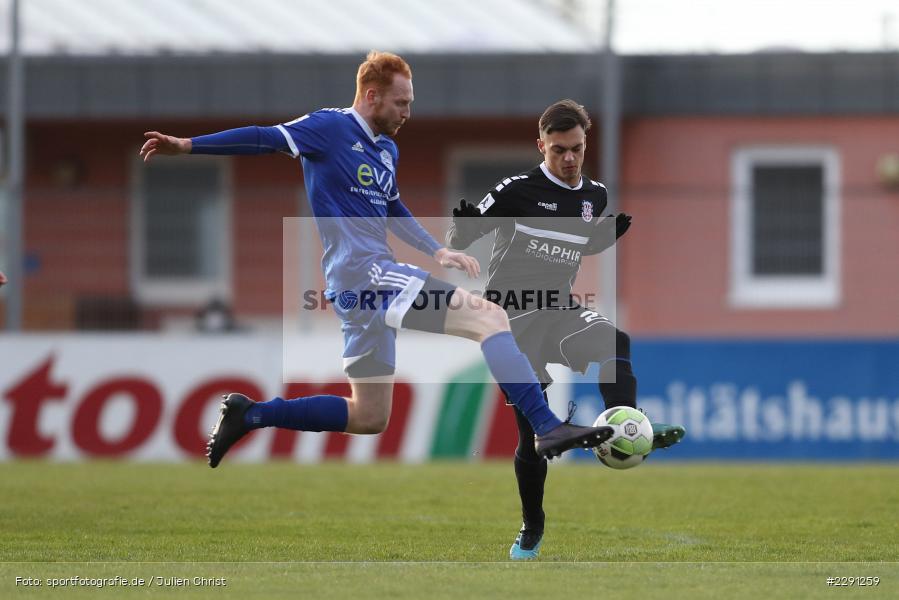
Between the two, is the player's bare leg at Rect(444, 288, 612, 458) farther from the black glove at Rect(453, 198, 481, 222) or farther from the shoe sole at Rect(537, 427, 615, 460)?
the black glove at Rect(453, 198, 481, 222)

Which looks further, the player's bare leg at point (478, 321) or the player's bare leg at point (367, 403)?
the player's bare leg at point (367, 403)

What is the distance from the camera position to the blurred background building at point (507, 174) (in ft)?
49.8

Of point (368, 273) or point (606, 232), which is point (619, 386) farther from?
point (368, 273)

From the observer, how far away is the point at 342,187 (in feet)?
25.0

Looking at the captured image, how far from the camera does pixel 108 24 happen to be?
Result: 69.1 feet

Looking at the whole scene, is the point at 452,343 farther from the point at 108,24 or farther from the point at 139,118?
the point at 108,24

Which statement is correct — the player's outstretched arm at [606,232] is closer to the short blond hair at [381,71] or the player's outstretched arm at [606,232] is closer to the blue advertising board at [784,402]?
the short blond hair at [381,71]

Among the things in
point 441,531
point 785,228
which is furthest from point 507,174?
point 441,531

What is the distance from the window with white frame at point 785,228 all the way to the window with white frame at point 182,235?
5.59 m

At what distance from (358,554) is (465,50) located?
42.3 feet

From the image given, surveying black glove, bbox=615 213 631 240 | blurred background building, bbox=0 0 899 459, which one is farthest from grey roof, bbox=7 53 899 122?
black glove, bbox=615 213 631 240

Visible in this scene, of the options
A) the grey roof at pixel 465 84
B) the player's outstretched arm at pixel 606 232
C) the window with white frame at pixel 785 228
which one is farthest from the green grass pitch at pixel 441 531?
the grey roof at pixel 465 84

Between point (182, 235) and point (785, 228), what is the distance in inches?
263

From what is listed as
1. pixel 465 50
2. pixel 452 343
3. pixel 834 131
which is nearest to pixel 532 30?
pixel 465 50
